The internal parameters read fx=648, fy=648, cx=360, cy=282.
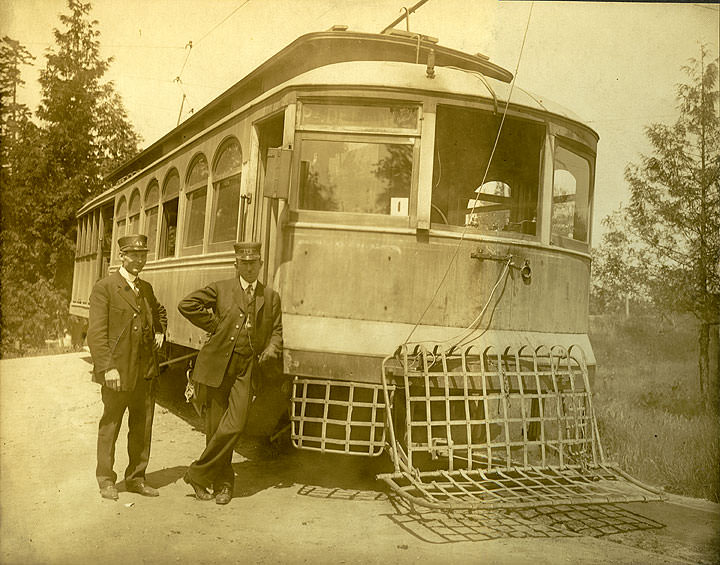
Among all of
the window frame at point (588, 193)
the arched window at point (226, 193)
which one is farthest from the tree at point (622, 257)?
the arched window at point (226, 193)

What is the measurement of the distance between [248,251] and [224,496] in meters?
1.70

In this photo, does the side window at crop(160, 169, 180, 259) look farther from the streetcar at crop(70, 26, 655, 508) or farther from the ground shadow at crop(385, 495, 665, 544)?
the ground shadow at crop(385, 495, 665, 544)

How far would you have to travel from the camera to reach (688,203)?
856 cm

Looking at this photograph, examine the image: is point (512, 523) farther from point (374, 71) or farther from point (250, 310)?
point (374, 71)

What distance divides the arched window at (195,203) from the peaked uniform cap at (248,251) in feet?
6.43

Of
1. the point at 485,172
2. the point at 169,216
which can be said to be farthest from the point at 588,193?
the point at 169,216

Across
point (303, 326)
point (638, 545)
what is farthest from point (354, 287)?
point (638, 545)

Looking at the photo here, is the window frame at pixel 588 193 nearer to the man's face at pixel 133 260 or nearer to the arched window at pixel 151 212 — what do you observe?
the man's face at pixel 133 260

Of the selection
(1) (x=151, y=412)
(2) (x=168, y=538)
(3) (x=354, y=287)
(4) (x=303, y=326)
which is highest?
(3) (x=354, y=287)

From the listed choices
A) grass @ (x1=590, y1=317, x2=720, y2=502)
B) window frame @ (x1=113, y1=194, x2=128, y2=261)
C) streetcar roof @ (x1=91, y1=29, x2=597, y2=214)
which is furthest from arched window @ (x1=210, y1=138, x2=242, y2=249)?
grass @ (x1=590, y1=317, x2=720, y2=502)

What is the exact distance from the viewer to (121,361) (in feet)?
14.7

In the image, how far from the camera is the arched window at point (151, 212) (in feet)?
26.6

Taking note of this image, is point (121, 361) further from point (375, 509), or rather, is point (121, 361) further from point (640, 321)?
point (640, 321)

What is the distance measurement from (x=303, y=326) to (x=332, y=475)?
1.44 meters
